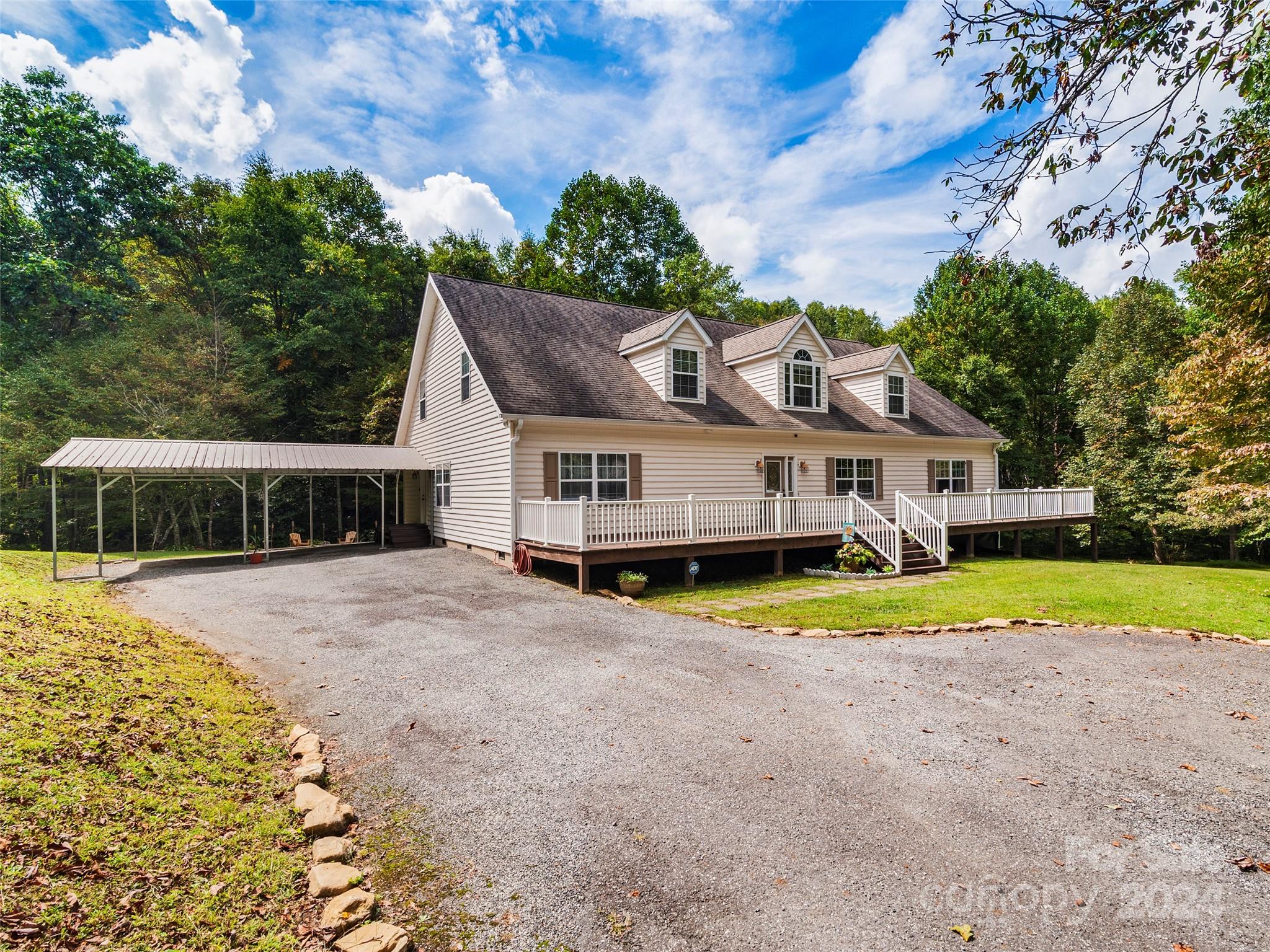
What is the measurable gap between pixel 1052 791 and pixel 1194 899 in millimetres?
1006

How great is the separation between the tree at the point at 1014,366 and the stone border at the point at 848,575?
788 inches

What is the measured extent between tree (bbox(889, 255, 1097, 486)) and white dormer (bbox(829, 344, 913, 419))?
10862 millimetres

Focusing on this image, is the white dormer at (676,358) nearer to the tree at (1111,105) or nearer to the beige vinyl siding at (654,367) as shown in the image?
the beige vinyl siding at (654,367)

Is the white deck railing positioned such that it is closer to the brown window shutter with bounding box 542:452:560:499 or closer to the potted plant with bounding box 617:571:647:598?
the potted plant with bounding box 617:571:647:598

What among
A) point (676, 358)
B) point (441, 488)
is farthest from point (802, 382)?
point (441, 488)

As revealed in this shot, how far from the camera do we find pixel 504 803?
3.74 meters

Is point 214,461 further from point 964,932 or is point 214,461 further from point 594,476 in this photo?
point 964,932

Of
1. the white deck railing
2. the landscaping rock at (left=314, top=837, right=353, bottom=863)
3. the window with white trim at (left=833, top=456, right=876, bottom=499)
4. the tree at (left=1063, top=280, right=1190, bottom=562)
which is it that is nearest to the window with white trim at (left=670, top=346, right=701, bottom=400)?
the window with white trim at (left=833, top=456, right=876, bottom=499)

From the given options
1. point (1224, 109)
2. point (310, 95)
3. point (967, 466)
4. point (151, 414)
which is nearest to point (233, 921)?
point (1224, 109)

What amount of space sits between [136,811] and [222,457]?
593 inches

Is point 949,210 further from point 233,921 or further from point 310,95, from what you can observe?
point 310,95

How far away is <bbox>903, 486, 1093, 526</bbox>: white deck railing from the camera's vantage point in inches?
613

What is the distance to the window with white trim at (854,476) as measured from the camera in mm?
18344

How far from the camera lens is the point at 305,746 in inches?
175
